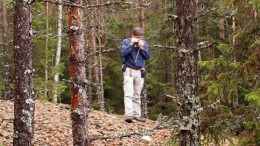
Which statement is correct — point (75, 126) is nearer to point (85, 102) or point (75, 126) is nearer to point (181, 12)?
point (85, 102)

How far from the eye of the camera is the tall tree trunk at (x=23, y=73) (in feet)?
15.9

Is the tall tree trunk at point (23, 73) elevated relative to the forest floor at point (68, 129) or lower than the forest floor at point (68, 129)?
elevated

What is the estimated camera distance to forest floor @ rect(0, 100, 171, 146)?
9.01 m

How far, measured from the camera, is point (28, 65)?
16.0 feet

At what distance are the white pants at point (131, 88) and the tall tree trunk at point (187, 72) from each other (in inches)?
191

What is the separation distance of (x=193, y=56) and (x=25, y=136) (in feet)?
7.30

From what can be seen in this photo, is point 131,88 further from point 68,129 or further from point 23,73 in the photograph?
point 23,73

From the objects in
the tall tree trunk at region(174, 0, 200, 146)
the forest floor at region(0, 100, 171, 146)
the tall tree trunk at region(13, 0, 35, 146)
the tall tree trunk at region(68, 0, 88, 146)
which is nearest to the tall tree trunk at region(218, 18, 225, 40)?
the forest floor at region(0, 100, 171, 146)

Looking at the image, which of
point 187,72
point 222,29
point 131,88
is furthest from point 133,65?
point 222,29

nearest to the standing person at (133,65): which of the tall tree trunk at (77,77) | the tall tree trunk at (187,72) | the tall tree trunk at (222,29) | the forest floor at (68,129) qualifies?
the forest floor at (68,129)

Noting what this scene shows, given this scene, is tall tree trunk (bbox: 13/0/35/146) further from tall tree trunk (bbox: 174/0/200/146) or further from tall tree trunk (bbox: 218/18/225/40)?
tall tree trunk (bbox: 218/18/225/40)

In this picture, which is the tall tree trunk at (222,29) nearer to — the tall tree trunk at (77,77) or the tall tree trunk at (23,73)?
the tall tree trunk at (77,77)

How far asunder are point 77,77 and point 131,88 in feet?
14.8

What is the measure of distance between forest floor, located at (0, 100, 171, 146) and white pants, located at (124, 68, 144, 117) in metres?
0.48
